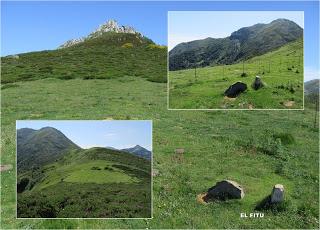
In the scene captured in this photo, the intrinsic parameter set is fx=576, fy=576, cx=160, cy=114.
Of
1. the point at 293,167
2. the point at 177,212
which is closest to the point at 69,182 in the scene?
the point at 177,212

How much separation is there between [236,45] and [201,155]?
714 cm

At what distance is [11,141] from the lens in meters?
35.1

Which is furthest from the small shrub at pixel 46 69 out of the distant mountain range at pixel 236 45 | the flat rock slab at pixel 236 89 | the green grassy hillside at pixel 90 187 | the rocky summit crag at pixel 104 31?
the green grassy hillside at pixel 90 187

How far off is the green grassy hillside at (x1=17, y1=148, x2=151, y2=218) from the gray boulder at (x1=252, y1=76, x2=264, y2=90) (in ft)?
48.9

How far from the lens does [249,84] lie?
38.6 m

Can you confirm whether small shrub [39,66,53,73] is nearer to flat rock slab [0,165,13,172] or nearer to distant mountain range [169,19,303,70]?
distant mountain range [169,19,303,70]

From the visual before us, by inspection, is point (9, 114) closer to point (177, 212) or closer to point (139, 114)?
point (139, 114)

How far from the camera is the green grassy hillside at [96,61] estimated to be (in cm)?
5891

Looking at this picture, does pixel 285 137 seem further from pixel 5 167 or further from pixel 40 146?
pixel 5 167

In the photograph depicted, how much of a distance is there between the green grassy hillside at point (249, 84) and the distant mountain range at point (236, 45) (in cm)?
58

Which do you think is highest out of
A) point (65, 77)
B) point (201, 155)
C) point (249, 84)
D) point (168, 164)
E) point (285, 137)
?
point (65, 77)

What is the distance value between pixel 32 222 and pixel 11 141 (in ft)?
32.8

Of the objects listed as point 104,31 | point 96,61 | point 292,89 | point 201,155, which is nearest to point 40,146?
point 201,155

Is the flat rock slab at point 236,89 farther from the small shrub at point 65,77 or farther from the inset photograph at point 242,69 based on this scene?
the small shrub at point 65,77
